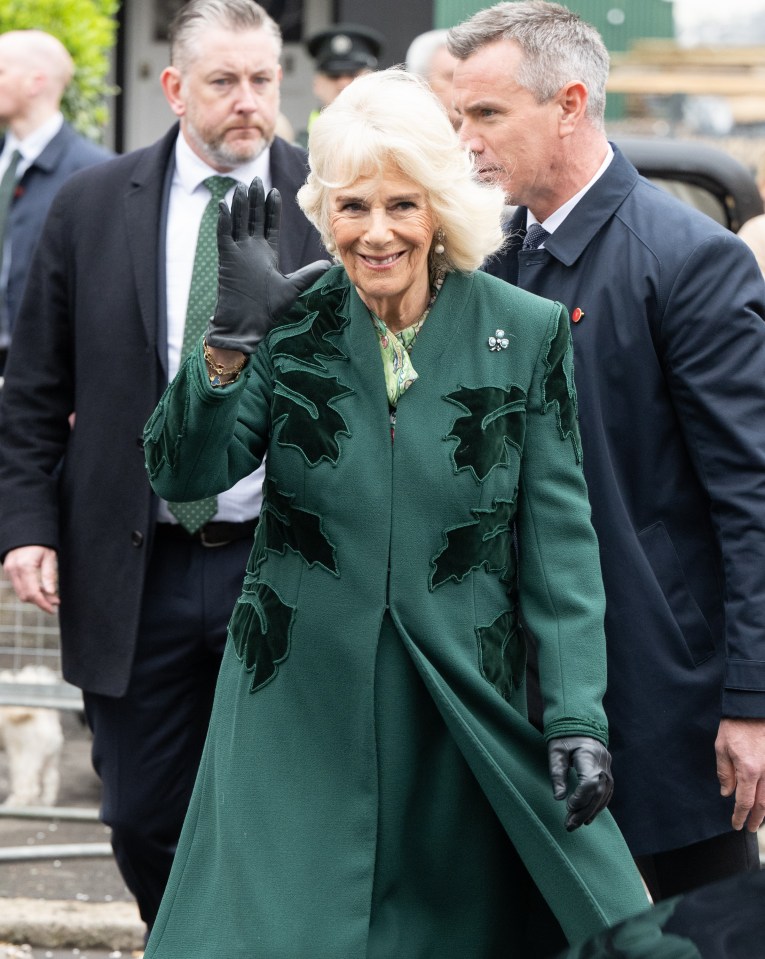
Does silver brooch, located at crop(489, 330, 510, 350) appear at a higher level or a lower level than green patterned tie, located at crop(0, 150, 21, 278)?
higher

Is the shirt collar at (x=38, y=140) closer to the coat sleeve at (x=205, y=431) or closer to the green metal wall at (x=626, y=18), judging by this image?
the coat sleeve at (x=205, y=431)

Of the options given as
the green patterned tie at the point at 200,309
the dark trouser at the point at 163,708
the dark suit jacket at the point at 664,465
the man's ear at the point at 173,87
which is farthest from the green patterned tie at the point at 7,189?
the dark suit jacket at the point at 664,465

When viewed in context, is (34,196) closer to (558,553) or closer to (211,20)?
A: (211,20)

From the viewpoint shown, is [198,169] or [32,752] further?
[32,752]

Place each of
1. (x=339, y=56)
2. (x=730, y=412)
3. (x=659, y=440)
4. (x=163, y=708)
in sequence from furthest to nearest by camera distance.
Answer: (x=339, y=56) < (x=163, y=708) < (x=659, y=440) < (x=730, y=412)

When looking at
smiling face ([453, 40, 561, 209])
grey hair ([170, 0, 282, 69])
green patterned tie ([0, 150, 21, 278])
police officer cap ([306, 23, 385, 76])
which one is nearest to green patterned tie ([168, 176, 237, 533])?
grey hair ([170, 0, 282, 69])

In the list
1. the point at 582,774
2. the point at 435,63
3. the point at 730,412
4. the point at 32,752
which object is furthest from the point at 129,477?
the point at 435,63

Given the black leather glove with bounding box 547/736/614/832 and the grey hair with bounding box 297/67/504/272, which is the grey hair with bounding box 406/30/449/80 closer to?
the grey hair with bounding box 297/67/504/272

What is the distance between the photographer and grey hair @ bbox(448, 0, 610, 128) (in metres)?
3.56

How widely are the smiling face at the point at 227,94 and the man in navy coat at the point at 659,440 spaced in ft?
2.91

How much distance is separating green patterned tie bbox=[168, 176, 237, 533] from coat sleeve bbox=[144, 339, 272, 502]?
38.7 inches

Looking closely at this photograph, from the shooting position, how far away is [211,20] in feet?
14.9

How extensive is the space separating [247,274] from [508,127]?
85cm

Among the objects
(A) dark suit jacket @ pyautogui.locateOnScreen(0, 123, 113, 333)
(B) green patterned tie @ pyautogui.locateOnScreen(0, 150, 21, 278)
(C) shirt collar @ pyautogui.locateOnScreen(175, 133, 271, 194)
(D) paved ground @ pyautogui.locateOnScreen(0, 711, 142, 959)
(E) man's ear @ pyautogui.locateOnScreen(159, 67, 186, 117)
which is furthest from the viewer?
(B) green patterned tie @ pyautogui.locateOnScreen(0, 150, 21, 278)
